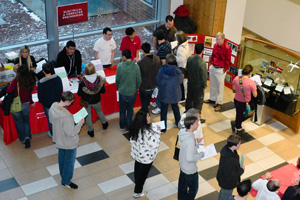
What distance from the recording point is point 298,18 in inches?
460

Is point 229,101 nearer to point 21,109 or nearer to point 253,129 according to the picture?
point 253,129

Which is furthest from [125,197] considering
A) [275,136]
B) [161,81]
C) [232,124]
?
[275,136]

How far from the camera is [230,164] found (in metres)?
5.03

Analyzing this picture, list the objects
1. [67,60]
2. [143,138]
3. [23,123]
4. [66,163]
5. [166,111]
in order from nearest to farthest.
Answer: [143,138] → [66,163] → [23,123] → [166,111] → [67,60]

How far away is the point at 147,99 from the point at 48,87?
5.96 ft

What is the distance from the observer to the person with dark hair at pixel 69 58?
7552 mm

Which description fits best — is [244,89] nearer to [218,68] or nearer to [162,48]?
[218,68]

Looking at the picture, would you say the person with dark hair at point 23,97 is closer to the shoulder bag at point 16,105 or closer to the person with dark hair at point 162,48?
the shoulder bag at point 16,105

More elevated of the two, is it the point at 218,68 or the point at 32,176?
the point at 218,68

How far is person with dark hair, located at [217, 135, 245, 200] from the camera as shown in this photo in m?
4.99

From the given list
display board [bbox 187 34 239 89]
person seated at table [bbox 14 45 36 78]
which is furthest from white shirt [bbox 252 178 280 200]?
display board [bbox 187 34 239 89]

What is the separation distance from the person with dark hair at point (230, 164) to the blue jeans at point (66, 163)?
6.58 ft

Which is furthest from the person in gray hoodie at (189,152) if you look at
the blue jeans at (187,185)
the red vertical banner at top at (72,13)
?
the red vertical banner at top at (72,13)

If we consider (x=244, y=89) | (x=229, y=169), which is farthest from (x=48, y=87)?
(x=244, y=89)
